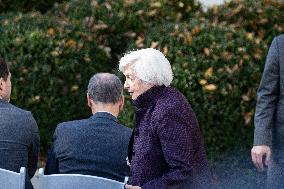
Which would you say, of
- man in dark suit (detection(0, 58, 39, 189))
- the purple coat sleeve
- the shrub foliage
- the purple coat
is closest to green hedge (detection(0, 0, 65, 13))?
the shrub foliage

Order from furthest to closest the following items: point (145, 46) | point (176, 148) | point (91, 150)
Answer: point (145, 46)
point (91, 150)
point (176, 148)

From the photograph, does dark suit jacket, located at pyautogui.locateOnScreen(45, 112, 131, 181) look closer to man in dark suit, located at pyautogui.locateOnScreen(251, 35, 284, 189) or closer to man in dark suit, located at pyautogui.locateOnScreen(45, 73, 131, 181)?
man in dark suit, located at pyautogui.locateOnScreen(45, 73, 131, 181)

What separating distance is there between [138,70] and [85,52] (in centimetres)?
294

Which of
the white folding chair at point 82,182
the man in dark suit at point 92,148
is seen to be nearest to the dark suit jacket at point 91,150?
the man in dark suit at point 92,148

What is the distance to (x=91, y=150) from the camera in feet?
14.2

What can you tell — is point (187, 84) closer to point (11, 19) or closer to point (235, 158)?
point (235, 158)

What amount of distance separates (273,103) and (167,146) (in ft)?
3.87

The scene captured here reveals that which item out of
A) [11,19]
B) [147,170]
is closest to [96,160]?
[147,170]

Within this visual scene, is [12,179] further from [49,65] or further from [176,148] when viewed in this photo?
[49,65]

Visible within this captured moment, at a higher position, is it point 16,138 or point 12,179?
point 16,138

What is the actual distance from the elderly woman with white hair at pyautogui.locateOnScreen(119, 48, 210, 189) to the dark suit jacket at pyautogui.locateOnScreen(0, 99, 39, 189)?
720 millimetres

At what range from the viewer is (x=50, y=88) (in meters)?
6.64

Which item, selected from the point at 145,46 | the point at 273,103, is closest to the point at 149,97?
the point at 273,103

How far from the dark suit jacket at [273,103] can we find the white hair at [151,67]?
0.88 m
